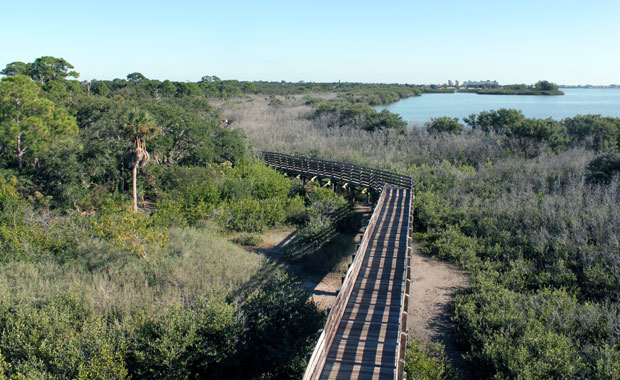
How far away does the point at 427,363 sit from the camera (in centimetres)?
877

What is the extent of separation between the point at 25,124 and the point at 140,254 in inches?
457

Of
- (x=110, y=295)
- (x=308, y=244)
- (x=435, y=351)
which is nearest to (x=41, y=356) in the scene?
(x=110, y=295)

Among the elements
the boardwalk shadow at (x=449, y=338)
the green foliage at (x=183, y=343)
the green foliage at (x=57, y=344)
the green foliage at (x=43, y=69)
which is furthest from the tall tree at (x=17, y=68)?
the boardwalk shadow at (x=449, y=338)

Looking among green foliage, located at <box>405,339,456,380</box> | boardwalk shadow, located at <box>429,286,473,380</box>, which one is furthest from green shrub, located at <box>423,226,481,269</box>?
green foliage, located at <box>405,339,456,380</box>

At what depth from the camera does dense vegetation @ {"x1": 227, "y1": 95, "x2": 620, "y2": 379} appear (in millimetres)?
9516

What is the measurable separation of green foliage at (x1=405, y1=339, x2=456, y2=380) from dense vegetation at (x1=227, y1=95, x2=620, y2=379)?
3 cm

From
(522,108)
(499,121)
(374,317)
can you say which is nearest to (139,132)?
(374,317)

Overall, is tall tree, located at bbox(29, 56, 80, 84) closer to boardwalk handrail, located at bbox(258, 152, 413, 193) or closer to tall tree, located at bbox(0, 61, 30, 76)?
tall tree, located at bbox(0, 61, 30, 76)

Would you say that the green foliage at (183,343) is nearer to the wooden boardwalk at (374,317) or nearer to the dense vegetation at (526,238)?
the wooden boardwalk at (374,317)

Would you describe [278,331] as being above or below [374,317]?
below

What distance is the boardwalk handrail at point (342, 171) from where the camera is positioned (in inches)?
842

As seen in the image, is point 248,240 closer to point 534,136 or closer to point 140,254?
point 140,254

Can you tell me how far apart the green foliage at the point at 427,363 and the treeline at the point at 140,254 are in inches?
87.7

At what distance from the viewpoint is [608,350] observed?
9.05 metres
